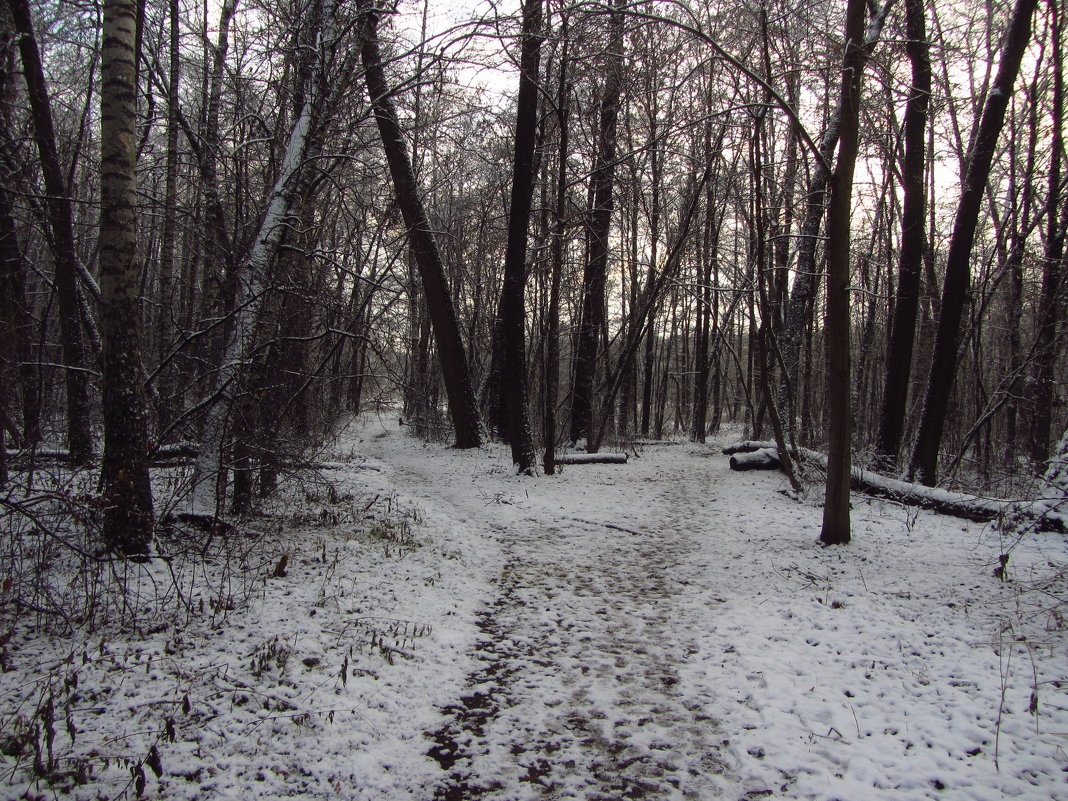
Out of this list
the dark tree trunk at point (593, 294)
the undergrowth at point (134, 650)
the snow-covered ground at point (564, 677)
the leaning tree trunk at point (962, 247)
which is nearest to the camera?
the undergrowth at point (134, 650)

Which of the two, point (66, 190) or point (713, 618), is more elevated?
point (66, 190)

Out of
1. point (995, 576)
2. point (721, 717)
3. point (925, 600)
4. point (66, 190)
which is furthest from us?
point (66, 190)

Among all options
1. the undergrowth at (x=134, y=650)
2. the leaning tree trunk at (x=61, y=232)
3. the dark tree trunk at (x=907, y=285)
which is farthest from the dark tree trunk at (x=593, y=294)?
the undergrowth at (x=134, y=650)

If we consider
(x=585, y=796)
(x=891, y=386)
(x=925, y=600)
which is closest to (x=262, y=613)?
(x=585, y=796)

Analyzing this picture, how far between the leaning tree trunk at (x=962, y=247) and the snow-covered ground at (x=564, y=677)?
370 centimetres

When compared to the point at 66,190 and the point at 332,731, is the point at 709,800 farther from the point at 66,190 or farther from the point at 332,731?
the point at 66,190

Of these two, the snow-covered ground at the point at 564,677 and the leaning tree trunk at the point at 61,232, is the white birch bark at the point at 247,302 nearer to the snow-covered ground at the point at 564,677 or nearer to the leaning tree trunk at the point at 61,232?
the snow-covered ground at the point at 564,677

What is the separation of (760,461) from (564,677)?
1065 centimetres

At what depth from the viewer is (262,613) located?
4.58m

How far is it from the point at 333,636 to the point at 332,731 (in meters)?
1.16

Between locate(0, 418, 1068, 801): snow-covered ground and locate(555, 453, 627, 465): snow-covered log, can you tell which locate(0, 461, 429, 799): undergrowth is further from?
locate(555, 453, 627, 465): snow-covered log

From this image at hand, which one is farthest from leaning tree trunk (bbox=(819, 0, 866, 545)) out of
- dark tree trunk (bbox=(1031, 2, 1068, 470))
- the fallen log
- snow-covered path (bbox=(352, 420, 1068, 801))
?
dark tree trunk (bbox=(1031, 2, 1068, 470))

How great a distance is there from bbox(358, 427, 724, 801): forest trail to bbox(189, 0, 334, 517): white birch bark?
10.5ft

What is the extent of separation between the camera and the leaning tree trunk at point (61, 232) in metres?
6.72
